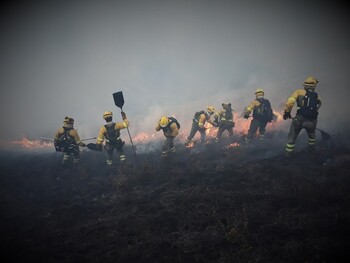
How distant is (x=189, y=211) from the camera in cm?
733

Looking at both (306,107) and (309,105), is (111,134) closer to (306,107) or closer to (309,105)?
(306,107)

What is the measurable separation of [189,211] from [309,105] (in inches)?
254

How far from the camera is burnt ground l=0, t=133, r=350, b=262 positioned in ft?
17.7

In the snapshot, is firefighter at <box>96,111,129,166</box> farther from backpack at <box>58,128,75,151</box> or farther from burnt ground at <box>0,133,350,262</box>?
backpack at <box>58,128,75,151</box>

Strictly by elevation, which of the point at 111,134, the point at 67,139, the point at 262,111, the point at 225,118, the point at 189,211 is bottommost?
the point at 189,211

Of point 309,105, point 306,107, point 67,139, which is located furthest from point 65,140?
point 309,105

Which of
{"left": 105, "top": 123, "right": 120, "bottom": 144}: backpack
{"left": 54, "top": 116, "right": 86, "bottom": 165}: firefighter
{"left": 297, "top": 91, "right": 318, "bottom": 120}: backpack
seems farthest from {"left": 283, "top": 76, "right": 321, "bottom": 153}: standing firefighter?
{"left": 54, "top": 116, "right": 86, "bottom": 165}: firefighter

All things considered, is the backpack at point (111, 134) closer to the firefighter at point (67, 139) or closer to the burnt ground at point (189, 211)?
the burnt ground at point (189, 211)

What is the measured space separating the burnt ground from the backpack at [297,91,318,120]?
1686 mm

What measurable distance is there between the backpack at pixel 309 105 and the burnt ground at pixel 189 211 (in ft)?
5.53

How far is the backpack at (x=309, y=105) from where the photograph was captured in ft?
33.3

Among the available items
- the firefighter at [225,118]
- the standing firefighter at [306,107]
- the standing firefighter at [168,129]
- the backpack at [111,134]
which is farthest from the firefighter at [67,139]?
the standing firefighter at [306,107]

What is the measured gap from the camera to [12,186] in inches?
458

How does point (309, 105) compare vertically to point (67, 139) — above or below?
below
